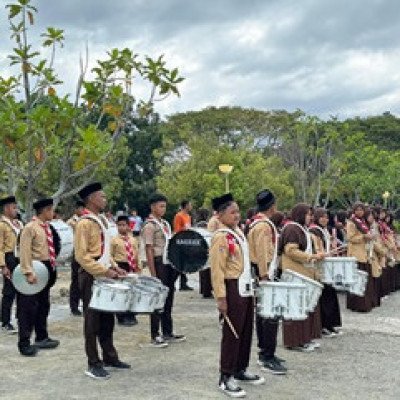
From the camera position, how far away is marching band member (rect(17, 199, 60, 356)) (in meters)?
7.12

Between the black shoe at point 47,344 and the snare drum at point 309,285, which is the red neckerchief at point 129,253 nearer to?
the black shoe at point 47,344

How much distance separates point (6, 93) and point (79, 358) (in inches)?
221

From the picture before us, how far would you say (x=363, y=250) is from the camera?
10188 millimetres

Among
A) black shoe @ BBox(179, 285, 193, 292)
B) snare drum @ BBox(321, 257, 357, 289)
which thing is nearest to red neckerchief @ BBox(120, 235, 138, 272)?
snare drum @ BBox(321, 257, 357, 289)

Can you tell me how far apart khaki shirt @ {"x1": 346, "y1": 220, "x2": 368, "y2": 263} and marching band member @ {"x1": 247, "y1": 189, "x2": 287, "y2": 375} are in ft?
12.5

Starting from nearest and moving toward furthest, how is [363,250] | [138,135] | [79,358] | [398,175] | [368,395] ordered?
[368,395] → [79,358] → [363,250] → [138,135] → [398,175]

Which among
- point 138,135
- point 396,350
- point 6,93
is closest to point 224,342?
point 396,350

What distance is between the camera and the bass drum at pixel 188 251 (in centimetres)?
771

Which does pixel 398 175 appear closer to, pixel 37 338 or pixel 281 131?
pixel 281 131

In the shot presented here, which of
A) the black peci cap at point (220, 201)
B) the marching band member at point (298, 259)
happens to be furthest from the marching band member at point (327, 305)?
the black peci cap at point (220, 201)

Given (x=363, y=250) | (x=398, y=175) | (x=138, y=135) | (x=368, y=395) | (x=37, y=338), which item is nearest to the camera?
(x=368, y=395)

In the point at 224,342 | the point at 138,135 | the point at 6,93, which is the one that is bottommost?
the point at 224,342

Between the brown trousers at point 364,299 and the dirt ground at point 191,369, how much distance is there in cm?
99

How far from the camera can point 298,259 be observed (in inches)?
285
